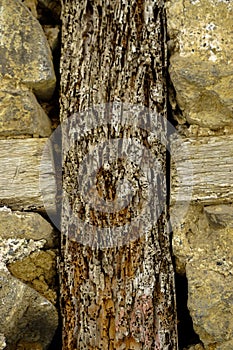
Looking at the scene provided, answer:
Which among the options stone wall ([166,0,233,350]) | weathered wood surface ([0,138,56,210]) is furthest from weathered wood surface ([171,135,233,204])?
weathered wood surface ([0,138,56,210])

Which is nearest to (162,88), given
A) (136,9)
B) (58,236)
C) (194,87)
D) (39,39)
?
(194,87)

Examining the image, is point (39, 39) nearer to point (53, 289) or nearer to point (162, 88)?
point (162, 88)

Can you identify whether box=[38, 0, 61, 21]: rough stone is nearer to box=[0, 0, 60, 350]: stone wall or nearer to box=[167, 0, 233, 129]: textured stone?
box=[0, 0, 60, 350]: stone wall

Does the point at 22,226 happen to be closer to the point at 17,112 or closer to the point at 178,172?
the point at 17,112

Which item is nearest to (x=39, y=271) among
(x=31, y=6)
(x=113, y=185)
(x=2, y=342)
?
(x=2, y=342)

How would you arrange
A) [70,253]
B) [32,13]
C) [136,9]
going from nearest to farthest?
[70,253], [136,9], [32,13]

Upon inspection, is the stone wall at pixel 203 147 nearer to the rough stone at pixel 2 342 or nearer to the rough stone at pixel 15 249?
the rough stone at pixel 15 249
